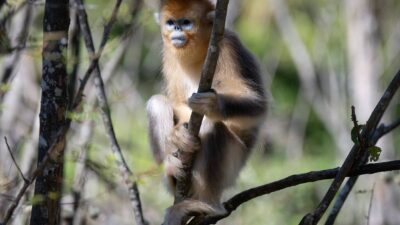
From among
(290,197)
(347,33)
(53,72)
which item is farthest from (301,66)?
(53,72)

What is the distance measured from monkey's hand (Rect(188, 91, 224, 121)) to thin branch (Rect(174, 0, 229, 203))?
12 cm

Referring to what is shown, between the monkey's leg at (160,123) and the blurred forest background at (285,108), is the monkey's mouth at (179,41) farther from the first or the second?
the blurred forest background at (285,108)

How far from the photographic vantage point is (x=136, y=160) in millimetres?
11086

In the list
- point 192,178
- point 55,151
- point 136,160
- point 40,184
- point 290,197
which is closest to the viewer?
point 55,151

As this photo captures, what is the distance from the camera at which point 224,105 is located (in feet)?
16.3

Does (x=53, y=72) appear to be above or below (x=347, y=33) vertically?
above

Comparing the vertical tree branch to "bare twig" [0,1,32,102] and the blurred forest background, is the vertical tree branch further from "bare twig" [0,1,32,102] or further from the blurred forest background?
the blurred forest background

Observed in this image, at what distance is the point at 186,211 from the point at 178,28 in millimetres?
1407

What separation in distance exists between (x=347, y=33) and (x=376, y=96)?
1.03 m

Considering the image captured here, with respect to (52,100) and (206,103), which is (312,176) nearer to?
(206,103)

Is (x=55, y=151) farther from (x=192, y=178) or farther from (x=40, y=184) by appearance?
(x=192, y=178)

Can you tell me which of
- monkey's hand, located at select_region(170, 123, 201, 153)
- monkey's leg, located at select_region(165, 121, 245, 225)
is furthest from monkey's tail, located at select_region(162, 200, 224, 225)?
monkey's hand, located at select_region(170, 123, 201, 153)

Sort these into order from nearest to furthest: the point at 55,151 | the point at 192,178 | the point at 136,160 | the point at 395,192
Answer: the point at 55,151 < the point at 192,178 < the point at 395,192 < the point at 136,160

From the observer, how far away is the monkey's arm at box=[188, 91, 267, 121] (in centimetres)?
457
